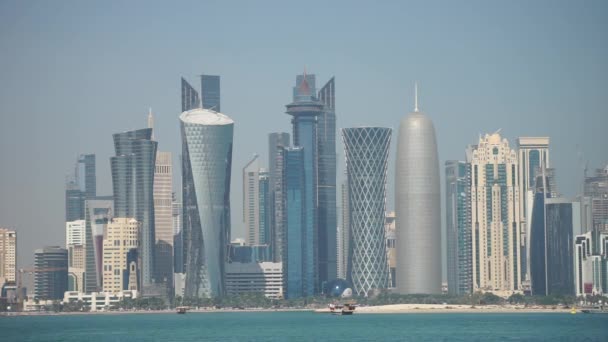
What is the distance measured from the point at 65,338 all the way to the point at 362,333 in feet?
126

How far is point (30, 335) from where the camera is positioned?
179500 millimetres

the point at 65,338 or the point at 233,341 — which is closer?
the point at 233,341

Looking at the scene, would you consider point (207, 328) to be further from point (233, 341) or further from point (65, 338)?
point (233, 341)

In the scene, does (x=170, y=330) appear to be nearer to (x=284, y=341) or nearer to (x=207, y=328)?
(x=207, y=328)

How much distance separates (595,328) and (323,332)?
37.6 metres

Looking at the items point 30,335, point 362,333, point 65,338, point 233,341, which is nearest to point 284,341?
point 233,341

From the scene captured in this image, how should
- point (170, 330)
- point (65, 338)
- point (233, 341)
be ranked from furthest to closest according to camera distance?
point (170, 330) < point (65, 338) < point (233, 341)

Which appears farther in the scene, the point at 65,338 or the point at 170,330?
the point at 170,330

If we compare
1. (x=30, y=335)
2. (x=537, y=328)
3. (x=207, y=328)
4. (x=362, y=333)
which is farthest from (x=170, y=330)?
(x=537, y=328)

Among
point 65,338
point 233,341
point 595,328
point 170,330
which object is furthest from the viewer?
point 170,330

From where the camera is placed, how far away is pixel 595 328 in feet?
587

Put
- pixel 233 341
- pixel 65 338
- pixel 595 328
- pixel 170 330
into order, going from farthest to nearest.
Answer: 1. pixel 170 330
2. pixel 595 328
3. pixel 65 338
4. pixel 233 341

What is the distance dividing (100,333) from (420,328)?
45591mm

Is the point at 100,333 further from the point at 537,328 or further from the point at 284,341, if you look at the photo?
the point at 537,328
